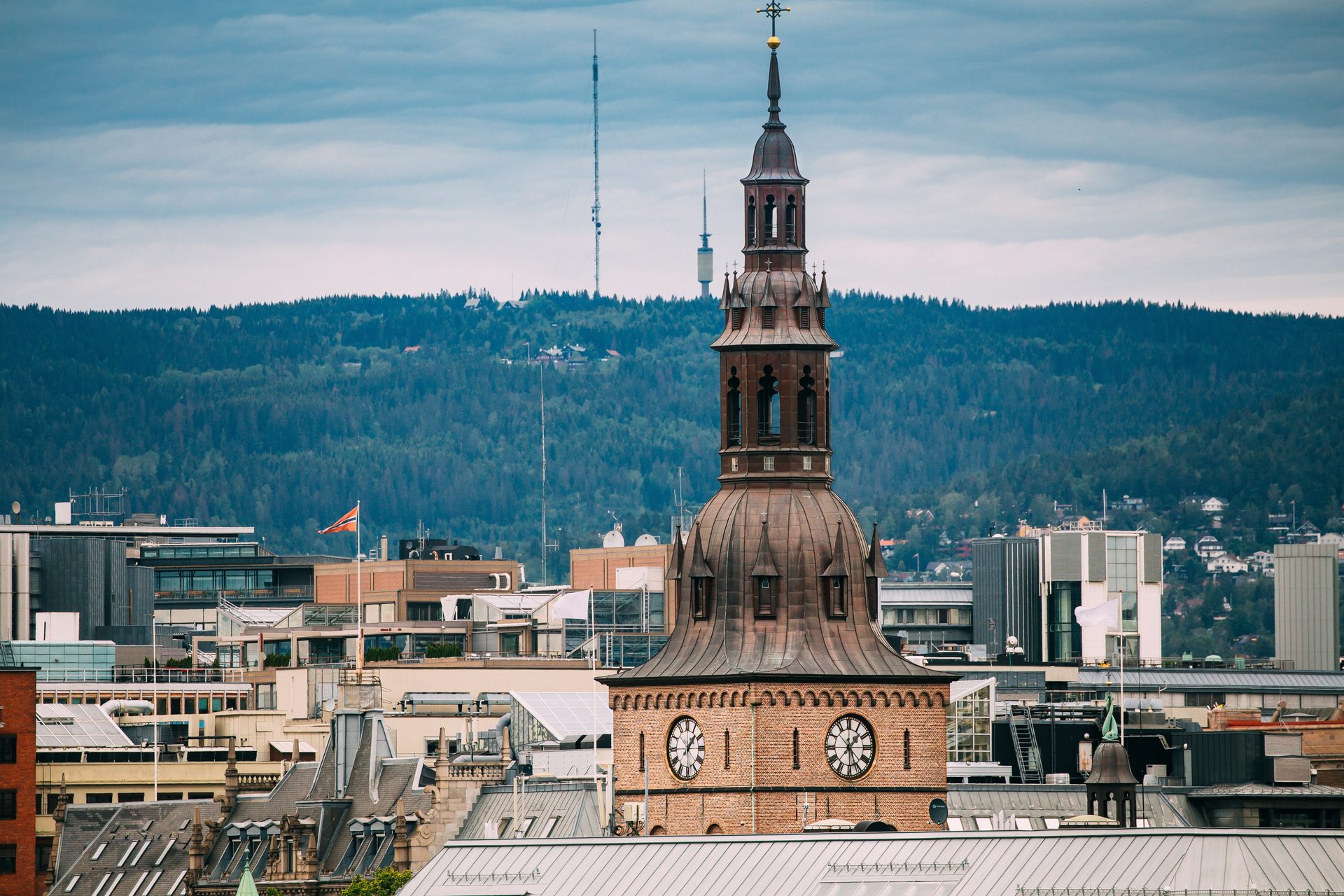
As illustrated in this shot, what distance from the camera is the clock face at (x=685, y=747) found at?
13538cm

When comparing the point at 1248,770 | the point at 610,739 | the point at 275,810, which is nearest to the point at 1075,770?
the point at 1248,770

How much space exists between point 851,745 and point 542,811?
430 inches

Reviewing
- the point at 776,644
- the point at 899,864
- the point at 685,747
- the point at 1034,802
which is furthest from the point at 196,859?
the point at 899,864

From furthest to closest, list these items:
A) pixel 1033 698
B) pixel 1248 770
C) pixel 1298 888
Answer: pixel 1033 698 → pixel 1248 770 → pixel 1298 888

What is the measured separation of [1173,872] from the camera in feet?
341

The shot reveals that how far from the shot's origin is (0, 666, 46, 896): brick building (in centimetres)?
15925

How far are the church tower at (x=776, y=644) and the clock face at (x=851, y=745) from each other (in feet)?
0.16

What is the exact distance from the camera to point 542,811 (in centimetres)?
13925

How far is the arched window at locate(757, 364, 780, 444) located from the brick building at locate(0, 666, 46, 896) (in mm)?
35153

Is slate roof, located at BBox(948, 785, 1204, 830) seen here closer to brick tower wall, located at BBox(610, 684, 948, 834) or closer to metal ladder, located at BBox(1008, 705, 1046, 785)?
brick tower wall, located at BBox(610, 684, 948, 834)

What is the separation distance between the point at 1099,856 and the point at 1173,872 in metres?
3.03

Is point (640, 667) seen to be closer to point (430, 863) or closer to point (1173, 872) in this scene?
point (430, 863)

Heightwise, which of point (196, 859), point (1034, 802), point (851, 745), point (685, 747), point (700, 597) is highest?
point (700, 597)

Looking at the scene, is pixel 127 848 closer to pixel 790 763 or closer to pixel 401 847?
pixel 401 847
